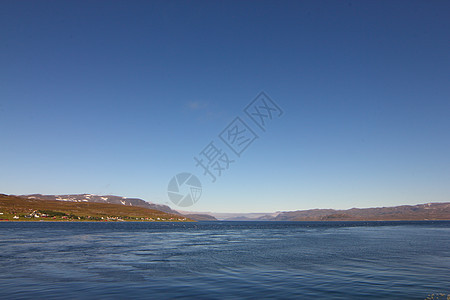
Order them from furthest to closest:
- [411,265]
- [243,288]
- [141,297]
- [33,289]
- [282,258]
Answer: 1. [282,258]
2. [411,265]
3. [243,288]
4. [33,289]
5. [141,297]

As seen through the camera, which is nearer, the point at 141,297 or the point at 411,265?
the point at 141,297

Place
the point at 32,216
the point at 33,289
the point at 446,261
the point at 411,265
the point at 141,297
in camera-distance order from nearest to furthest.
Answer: the point at 141,297
the point at 33,289
the point at 411,265
the point at 446,261
the point at 32,216

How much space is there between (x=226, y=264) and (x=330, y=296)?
17637 millimetres

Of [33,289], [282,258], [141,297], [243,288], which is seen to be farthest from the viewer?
[282,258]

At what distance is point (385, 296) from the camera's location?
23000mm

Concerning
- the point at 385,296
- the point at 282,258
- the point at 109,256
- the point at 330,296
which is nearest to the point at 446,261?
the point at 282,258

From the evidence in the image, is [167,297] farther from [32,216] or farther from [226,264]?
[32,216]

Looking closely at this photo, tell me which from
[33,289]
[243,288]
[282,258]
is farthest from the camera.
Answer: [282,258]

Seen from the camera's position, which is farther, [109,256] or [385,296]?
[109,256]

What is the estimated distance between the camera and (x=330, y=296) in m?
23.0

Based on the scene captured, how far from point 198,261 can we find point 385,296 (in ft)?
81.0

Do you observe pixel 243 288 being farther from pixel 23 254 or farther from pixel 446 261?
pixel 23 254

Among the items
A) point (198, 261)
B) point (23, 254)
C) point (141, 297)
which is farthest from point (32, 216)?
point (141, 297)

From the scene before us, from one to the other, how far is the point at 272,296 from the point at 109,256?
30.3 meters
